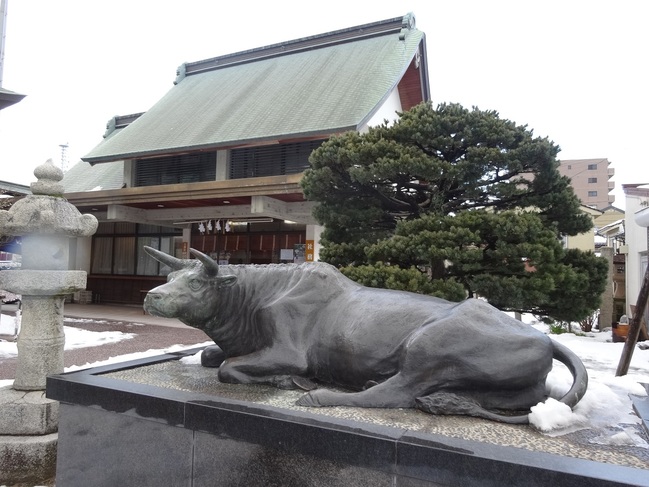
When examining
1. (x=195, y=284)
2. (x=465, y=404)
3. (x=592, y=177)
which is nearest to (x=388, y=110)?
(x=195, y=284)

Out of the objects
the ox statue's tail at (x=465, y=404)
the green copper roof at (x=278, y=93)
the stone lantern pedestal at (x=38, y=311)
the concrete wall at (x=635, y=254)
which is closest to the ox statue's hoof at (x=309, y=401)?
the ox statue's tail at (x=465, y=404)

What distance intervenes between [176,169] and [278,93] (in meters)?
4.11

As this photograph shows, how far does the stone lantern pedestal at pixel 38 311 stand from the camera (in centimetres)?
399

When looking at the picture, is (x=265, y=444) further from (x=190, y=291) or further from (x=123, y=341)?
(x=123, y=341)

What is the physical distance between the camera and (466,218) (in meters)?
5.40

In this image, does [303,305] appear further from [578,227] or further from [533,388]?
[578,227]

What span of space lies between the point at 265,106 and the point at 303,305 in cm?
1220

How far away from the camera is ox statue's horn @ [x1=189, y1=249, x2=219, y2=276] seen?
10.9 feet

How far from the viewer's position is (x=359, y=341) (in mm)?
3066

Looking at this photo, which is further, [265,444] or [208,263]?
[208,263]

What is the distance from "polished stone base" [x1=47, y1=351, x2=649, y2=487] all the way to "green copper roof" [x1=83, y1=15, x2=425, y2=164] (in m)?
8.55

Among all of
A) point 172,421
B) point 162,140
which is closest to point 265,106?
point 162,140

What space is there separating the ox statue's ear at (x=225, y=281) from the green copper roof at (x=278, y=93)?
25.4 feet

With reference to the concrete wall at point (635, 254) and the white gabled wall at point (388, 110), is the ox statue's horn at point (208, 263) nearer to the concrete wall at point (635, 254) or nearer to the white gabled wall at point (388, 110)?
the white gabled wall at point (388, 110)
